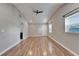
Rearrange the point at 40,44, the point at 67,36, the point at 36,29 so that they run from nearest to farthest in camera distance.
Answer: the point at 67,36 → the point at 40,44 → the point at 36,29

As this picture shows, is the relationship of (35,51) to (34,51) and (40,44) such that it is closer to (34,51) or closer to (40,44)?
(34,51)

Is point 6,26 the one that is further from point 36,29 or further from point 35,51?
point 36,29

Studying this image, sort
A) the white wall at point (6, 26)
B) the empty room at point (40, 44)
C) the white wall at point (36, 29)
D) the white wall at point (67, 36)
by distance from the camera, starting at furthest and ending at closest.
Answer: the white wall at point (36, 29), the white wall at point (6, 26), the empty room at point (40, 44), the white wall at point (67, 36)

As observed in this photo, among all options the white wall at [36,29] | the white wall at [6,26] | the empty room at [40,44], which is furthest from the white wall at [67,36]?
the white wall at [36,29]

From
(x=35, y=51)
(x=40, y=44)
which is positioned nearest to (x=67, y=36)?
(x=35, y=51)

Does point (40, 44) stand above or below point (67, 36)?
below

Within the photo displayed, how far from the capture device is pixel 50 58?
134 cm

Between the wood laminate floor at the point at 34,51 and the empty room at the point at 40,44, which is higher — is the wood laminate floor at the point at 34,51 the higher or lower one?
the lower one

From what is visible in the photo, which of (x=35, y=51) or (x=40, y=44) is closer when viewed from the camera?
(x=35, y=51)

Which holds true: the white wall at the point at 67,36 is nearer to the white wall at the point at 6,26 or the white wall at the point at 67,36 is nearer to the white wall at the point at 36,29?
the white wall at the point at 6,26

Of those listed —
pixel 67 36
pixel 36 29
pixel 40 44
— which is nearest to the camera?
pixel 67 36

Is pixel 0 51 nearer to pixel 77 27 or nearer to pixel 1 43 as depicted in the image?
pixel 1 43

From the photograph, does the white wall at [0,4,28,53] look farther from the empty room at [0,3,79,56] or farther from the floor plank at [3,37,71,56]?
the floor plank at [3,37,71,56]

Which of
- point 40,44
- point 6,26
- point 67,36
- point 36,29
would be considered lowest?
point 40,44
